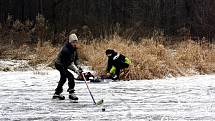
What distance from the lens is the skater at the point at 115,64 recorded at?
15.2 m

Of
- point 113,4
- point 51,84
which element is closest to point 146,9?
point 113,4

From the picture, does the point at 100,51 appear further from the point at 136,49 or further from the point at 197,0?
the point at 197,0

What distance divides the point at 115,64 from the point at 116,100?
4054 millimetres

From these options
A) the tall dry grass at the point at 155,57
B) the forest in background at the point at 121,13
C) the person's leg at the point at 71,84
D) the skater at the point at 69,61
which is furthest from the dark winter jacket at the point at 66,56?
the forest in background at the point at 121,13

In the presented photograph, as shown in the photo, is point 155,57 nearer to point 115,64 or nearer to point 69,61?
point 115,64

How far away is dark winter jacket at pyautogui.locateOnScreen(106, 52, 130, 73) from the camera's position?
50.0 ft

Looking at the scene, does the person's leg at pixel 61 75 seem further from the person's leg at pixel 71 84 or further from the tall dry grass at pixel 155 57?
the tall dry grass at pixel 155 57

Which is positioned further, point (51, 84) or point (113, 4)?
point (113, 4)

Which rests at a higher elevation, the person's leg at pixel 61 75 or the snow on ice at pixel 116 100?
the person's leg at pixel 61 75

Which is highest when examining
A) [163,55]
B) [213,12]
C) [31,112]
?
[213,12]

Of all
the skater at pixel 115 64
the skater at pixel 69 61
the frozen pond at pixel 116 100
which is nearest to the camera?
the frozen pond at pixel 116 100

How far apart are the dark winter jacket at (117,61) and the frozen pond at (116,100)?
686mm

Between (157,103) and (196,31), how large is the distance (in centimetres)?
2354

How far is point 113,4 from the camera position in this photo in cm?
4341
